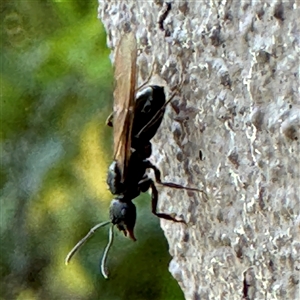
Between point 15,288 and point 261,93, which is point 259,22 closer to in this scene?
point 261,93

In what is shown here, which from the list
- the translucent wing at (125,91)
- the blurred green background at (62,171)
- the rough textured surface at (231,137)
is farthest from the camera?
the blurred green background at (62,171)

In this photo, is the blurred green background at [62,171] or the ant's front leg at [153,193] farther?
the blurred green background at [62,171]

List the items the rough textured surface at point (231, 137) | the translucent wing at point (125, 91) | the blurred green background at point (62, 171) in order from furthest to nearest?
the blurred green background at point (62, 171) → the translucent wing at point (125, 91) → the rough textured surface at point (231, 137)

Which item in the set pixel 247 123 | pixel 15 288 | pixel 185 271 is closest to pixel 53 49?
pixel 15 288

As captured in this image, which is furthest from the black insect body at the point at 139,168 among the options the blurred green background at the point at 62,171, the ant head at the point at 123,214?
the blurred green background at the point at 62,171

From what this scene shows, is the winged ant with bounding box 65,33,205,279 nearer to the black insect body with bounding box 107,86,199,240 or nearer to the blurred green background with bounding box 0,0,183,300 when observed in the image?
the black insect body with bounding box 107,86,199,240

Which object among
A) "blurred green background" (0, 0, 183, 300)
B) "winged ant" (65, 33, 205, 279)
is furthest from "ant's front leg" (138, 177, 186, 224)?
"blurred green background" (0, 0, 183, 300)

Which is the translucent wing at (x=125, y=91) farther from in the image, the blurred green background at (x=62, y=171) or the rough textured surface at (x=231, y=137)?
the blurred green background at (x=62, y=171)
